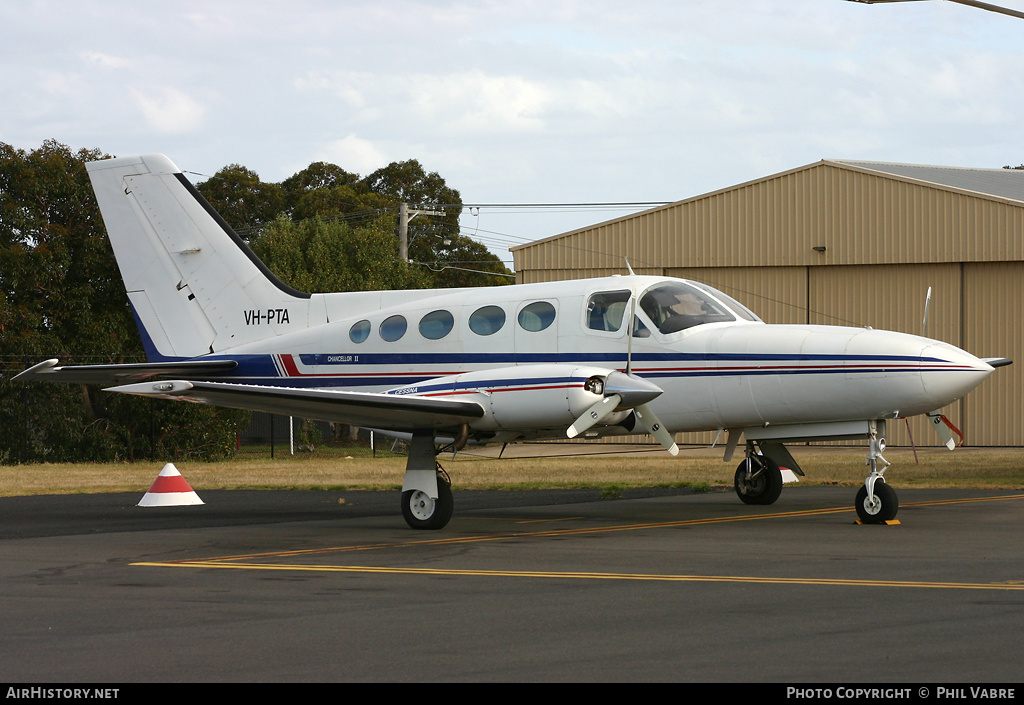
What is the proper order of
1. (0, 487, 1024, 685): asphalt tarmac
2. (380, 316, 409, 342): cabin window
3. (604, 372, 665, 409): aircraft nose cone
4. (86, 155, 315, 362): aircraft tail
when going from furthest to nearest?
(86, 155, 315, 362): aircraft tail
(380, 316, 409, 342): cabin window
(604, 372, 665, 409): aircraft nose cone
(0, 487, 1024, 685): asphalt tarmac

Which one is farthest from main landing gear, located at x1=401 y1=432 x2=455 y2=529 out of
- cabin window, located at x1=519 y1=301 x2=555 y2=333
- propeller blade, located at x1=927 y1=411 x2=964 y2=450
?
propeller blade, located at x1=927 y1=411 x2=964 y2=450

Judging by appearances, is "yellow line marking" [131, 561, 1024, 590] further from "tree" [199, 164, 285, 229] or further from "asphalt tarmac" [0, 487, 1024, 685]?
"tree" [199, 164, 285, 229]

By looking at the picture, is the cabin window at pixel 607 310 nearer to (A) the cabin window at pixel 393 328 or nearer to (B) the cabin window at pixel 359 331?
(A) the cabin window at pixel 393 328

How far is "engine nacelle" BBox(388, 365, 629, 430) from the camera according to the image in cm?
1305

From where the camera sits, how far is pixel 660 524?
14391 mm

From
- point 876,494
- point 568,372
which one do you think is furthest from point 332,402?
point 876,494

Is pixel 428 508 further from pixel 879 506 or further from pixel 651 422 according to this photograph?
pixel 879 506

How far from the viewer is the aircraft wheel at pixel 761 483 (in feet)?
53.9

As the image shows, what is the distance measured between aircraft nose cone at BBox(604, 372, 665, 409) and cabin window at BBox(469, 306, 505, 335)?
2.04 meters

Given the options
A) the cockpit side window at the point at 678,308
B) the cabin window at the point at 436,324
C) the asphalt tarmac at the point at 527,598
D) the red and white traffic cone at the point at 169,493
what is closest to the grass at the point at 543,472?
the red and white traffic cone at the point at 169,493

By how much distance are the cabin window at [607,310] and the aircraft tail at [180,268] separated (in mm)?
4957

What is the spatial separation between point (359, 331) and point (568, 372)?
379cm
